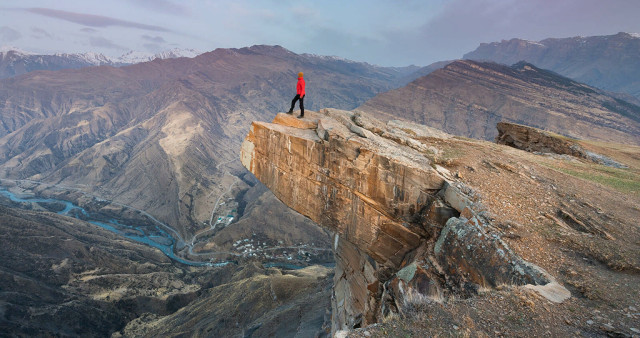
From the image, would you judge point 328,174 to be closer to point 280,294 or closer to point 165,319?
point 280,294

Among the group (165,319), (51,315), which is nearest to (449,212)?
(165,319)

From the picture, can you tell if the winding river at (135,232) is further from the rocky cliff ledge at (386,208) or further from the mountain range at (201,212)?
the rocky cliff ledge at (386,208)

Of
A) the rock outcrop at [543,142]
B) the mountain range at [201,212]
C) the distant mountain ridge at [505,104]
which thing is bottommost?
the mountain range at [201,212]

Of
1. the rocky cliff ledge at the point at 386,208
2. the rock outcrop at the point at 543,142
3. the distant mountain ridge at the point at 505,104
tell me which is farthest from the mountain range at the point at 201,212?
the rock outcrop at the point at 543,142

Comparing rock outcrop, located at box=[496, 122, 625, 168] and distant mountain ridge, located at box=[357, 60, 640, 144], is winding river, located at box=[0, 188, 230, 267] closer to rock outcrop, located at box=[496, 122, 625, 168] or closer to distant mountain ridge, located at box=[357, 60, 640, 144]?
rock outcrop, located at box=[496, 122, 625, 168]

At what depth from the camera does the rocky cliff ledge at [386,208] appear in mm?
10328

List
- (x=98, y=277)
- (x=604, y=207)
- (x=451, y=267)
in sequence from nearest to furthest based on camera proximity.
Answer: (x=451, y=267) → (x=604, y=207) → (x=98, y=277)

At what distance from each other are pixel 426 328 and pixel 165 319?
51825mm

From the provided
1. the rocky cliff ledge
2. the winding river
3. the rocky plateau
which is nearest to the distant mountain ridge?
the winding river

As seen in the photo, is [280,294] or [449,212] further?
[280,294]

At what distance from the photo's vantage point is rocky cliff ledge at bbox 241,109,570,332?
10.3 m

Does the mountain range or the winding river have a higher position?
the mountain range

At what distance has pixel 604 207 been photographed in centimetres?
1316

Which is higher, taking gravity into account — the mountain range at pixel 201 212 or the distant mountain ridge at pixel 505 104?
the distant mountain ridge at pixel 505 104
